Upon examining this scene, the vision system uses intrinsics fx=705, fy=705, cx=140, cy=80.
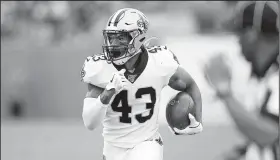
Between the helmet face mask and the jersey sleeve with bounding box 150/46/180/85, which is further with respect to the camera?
the jersey sleeve with bounding box 150/46/180/85

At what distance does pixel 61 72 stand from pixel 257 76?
938cm

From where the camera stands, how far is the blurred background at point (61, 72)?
9906 millimetres

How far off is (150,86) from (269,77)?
4.99 ft

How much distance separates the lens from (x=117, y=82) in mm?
4176

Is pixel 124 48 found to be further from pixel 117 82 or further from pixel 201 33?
pixel 201 33

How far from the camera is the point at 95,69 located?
14.9 ft

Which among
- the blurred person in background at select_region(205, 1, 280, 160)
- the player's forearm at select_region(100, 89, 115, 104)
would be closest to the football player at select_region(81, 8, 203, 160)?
the player's forearm at select_region(100, 89, 115, 104)

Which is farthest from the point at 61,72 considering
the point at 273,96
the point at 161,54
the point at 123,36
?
the point at 273,96

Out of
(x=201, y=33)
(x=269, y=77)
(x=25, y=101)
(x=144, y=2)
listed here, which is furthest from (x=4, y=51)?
(x=269, y=77)

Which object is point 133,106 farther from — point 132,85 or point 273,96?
point 273,96

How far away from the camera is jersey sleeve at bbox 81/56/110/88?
177 inches

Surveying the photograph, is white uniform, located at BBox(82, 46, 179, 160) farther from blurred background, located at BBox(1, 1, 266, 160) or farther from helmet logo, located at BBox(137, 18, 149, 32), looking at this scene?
blurred background, located at BBox(1, 1, 266, 160)

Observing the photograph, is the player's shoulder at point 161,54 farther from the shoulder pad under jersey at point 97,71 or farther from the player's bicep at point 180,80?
the shoulder pad under jersey at point 97,71

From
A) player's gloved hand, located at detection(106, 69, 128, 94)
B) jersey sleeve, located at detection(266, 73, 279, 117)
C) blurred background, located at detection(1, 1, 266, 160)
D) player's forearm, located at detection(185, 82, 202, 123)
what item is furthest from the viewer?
blurred background, located at detection(1, 1, 266, 160)
